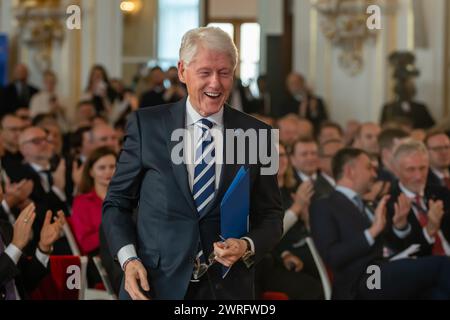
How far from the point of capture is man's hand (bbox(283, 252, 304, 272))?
696cm

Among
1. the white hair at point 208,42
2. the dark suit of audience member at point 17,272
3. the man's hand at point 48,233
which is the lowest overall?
the dark suit of audience member at point 17,272

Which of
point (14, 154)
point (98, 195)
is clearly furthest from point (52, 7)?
point (98, 195)

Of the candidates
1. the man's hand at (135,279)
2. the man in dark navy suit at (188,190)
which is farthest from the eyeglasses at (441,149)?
the man's hand at (135,279)

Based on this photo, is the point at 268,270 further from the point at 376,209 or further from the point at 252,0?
the point at 252,0

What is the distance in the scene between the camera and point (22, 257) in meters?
5.42

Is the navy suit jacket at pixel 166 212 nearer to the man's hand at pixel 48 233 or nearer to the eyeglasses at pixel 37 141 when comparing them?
the man's hand at pixel 48 233

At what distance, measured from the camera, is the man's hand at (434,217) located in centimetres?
667

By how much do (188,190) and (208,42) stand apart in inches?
19.0

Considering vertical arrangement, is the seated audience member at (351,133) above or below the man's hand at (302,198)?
above

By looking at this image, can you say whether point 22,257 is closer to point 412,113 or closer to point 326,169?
point 326,169

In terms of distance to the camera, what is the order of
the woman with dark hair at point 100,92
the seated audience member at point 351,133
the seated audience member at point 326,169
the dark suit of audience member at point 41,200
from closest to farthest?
the dark suit of audience member at point 41,200 → the seated audience member at point 326,169 → the seated audience member at point 351,133 → the woman with dark hair at point 100,92

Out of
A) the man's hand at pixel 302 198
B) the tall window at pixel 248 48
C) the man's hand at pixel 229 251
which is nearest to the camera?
the man's hand at pixel 229 251

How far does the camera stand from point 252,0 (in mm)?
16984

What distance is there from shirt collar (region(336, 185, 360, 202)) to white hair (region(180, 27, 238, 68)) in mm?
2858
